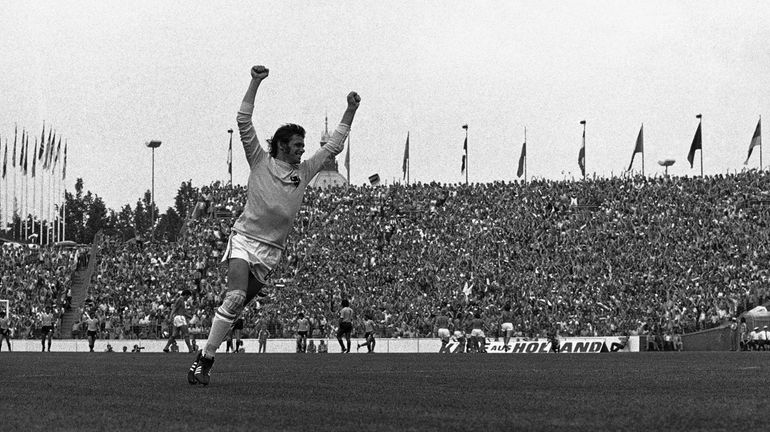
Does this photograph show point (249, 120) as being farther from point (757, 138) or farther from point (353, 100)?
point (757, 138)

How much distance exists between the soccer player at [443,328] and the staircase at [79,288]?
61.1 ft

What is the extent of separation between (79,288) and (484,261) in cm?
2029

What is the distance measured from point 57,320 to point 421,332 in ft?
58.0

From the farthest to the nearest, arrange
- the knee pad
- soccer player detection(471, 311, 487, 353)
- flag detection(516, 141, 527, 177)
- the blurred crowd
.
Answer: flag detection(516, 141, 527, 177) < the blurred crowd < soccer player detection(471, 311, 487, 353) < the knee pad

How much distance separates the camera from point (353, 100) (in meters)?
11.9

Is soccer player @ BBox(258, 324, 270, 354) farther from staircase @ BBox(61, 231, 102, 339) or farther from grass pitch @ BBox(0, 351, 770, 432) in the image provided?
grass pitch @ BBox(0, 351, 770, 432)

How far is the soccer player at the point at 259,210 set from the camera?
36.5 ft

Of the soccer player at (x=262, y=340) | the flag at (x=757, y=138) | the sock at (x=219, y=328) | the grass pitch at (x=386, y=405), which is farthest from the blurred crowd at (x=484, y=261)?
the grass pitch at (x=386, y=405)

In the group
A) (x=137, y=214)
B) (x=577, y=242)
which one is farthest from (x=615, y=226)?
(x=137, y=214)

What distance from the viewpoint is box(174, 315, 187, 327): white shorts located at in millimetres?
35484

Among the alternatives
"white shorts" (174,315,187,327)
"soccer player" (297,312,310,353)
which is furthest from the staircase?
"white shorts" (174,315,187,327)

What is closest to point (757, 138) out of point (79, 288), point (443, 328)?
point (443, 328)

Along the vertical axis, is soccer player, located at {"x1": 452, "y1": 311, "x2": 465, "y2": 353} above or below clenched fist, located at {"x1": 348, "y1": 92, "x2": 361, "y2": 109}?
below

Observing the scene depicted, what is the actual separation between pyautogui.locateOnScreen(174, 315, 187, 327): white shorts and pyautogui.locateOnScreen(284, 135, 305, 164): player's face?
2478 centimetres
